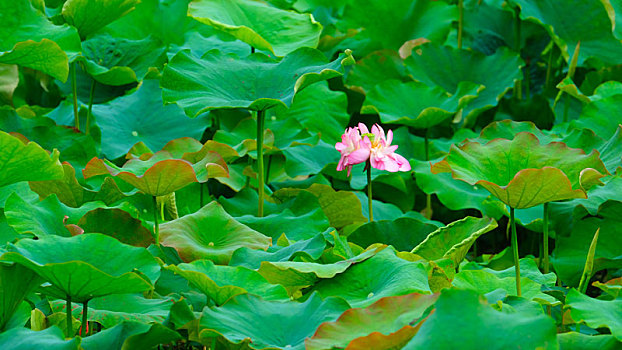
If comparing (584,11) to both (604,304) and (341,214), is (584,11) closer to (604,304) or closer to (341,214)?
(341,214)

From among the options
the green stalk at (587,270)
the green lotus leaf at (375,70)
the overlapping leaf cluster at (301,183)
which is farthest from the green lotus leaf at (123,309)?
the green lotus leaf at (375,70)

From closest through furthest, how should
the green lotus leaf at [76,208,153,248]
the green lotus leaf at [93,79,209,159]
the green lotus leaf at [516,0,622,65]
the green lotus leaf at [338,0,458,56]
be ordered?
the green lotus leaf at [76,208,153,248] → the green lotus leaf at [93,79,209,159] → the green lotus leaf at [516,0,622,65] → the green lotus leaf at [338,0,458,56]

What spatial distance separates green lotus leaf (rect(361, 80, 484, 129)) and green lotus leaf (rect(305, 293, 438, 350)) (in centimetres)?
117

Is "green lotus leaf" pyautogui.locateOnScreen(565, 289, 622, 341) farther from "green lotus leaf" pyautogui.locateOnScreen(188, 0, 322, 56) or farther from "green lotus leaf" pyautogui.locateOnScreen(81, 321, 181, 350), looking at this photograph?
"green lotus leaf" pyautogui.locateOnScreen(188, 0, 322, 56)

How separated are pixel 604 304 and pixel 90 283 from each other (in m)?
0.70

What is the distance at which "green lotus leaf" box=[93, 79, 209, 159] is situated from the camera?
1.87 meters

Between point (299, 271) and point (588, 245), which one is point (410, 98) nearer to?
point (588, 245)

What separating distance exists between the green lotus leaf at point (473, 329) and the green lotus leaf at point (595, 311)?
26 cm

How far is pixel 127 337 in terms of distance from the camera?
0.94 metres

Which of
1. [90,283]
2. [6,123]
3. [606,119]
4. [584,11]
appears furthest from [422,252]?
[584,11]

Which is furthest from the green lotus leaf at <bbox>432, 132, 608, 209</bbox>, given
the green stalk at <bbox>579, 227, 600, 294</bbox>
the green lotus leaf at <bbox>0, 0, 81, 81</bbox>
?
the green lotus leaf at <bbox>0, 0, 81, 81</bbox>

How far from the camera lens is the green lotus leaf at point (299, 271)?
1063 millimetres

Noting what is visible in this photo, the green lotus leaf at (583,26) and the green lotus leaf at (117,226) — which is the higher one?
the green lotus leaf at (583,26)

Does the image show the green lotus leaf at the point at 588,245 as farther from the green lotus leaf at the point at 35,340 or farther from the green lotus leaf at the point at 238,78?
the green lotus leaf at the point at 35,340
